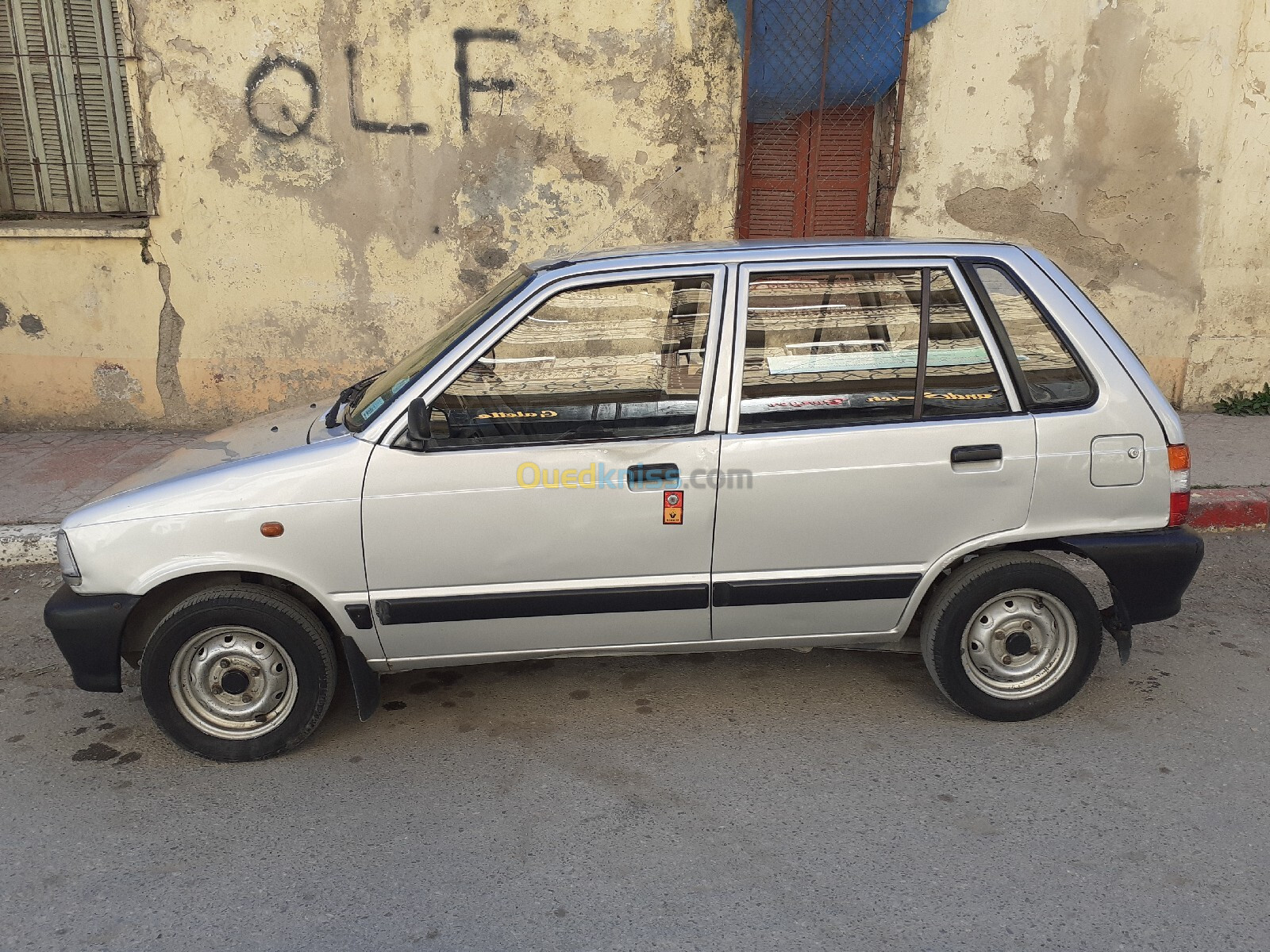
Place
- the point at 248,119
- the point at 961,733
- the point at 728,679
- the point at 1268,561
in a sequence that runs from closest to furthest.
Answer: the point at 961,733 < the point at 728,679 < the point at 1268,561 < the point at 248,119

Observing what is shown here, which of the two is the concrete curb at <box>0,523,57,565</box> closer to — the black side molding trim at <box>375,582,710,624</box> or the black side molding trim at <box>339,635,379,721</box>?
the black side molding trim at <box>339,635,379,721</box>

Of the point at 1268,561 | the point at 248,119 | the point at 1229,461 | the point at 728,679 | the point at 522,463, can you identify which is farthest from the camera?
the point at 248,119

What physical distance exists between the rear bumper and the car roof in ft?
3.57

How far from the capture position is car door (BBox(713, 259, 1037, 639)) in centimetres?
341

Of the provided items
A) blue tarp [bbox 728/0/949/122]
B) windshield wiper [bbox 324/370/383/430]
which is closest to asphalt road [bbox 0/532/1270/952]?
windshield wiper [bbox 324/370/383/430]

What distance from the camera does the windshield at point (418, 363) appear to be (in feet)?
11.5

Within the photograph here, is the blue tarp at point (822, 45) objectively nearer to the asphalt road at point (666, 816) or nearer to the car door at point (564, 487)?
the car door at point (564, 487)

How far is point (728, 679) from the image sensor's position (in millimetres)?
4043

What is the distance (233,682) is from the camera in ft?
11.3

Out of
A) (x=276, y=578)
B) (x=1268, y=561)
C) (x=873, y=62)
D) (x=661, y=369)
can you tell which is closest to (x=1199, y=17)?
(x=873, y=62)

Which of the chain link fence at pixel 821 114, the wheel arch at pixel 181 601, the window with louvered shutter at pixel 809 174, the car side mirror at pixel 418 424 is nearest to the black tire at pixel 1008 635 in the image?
the car side mirror at pixel 418 424

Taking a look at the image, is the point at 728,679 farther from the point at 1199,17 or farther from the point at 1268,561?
the point at 1199,17

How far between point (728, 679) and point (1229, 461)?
14.4ft

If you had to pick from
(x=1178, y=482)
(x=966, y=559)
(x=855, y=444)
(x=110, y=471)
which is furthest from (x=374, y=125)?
(x=1178, y=482)
